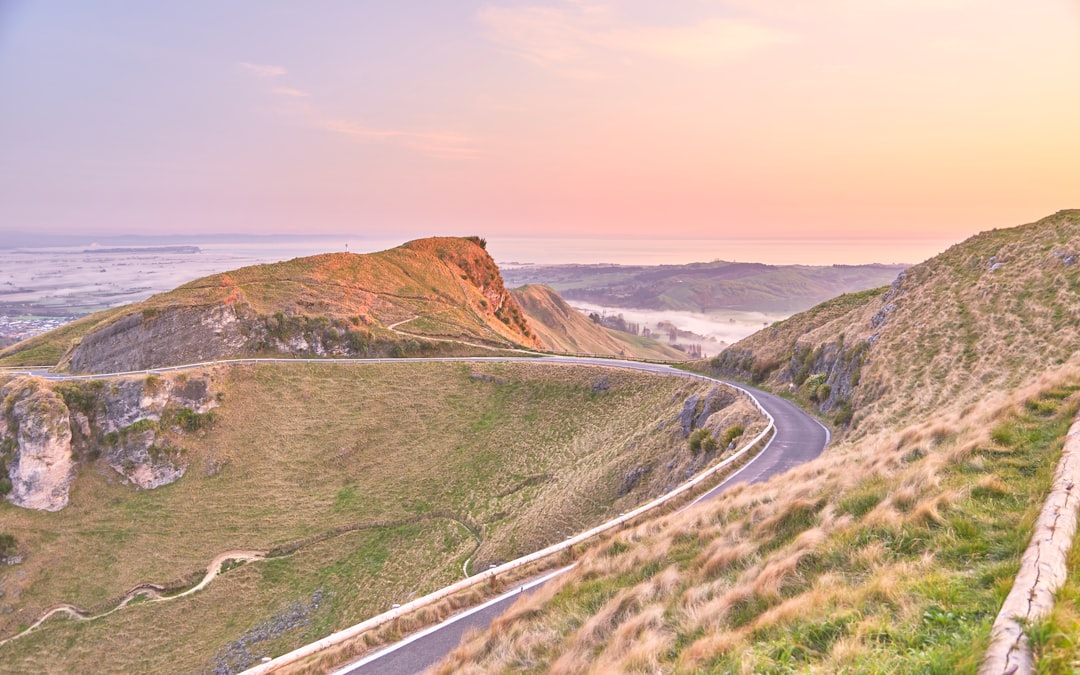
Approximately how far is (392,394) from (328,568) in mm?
19193

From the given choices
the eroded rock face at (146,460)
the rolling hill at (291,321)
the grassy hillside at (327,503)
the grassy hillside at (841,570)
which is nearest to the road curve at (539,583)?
the grassy hillside at (841,570)

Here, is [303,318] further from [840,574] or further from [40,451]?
[840,574]

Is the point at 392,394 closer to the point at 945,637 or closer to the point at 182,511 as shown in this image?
the point at 182,511

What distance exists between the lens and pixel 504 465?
36594 millimetres

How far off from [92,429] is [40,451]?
3513 millimetres

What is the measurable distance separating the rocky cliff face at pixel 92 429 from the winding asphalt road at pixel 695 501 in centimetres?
364

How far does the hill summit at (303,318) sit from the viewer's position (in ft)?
163

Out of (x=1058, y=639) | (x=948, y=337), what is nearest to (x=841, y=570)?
(x=1058, y=639)

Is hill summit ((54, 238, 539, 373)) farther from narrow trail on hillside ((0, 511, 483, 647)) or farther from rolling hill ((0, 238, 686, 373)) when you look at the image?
narrow trail on hillside ((0, 511, 483, 647))

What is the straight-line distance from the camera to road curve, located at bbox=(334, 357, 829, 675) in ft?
33.2

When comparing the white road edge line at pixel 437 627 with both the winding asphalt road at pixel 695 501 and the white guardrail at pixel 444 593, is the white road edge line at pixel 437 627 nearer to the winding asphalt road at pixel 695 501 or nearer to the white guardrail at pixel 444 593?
the winding asphalt road at pixel 695 501

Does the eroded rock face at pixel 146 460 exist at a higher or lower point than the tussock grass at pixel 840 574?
lower

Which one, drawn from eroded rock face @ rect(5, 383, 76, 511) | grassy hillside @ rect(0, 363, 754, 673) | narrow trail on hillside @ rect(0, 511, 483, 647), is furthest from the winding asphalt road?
narrow trail on hillside @ rect(0, 511, 483, 647)

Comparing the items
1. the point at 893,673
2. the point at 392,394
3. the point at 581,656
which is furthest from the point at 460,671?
the point at 392,394
